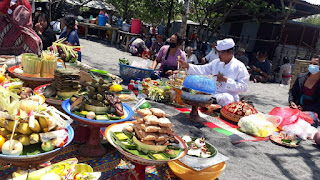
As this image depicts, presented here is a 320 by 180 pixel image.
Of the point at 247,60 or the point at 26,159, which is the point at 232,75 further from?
the point at 247,60

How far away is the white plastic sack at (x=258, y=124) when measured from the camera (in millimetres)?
4352

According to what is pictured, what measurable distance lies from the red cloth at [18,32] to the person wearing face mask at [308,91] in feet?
18.0

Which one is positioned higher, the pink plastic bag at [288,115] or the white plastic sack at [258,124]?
the pink plastic bag at [288,115]

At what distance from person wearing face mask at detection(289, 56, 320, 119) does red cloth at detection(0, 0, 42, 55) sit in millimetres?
5497

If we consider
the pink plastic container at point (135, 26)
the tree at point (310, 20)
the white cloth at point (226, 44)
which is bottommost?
the white cloth at point (226, 44)

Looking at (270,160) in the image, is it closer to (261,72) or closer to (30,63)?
(30,63)

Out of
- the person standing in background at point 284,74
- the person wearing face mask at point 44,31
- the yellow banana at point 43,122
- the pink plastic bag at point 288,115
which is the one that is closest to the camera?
the yellow banana at point 43,122

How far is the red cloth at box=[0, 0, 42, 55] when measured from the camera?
407cm

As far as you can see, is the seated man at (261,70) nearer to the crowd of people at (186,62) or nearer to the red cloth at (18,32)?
the crowd of people at (186,62)

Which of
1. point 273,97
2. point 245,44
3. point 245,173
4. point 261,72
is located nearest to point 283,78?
point 261,72

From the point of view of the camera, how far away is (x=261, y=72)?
11.0m

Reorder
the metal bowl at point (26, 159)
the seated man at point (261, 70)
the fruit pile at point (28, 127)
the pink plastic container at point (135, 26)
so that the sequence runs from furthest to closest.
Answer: the pink plastic container at point (135, 26), the seated man at point (261, 70), the fruit pile at point (28, 127), the metal bowl at point (26, 159)

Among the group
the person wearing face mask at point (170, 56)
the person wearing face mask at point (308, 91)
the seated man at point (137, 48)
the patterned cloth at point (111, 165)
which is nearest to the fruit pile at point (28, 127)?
the patterned cloth at point (111, 165)

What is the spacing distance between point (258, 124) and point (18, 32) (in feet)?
15.4
